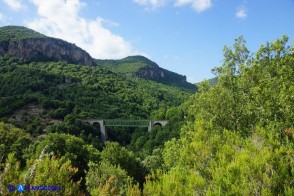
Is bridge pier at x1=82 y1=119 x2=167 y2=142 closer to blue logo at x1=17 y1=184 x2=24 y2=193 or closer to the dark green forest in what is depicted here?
the dark green forest

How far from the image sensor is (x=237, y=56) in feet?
93.4

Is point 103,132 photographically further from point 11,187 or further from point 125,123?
point 11,187

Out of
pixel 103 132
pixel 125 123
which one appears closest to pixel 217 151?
pixel 103 132

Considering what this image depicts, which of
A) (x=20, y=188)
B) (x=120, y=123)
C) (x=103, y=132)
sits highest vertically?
(x=20, y=188)

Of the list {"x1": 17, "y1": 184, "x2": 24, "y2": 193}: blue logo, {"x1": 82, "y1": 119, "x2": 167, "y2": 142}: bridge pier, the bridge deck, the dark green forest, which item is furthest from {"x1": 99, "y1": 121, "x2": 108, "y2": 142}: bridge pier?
{"x1": 17, "y1": 184, "x2": 24, "y2": 193}: blue logo

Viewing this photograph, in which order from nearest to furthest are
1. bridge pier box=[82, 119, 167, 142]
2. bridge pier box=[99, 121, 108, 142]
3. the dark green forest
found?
the dark green forest → bridge pier box=[99, 121, 108, 142] → bridge pier box=[82, 119, 167, 142]

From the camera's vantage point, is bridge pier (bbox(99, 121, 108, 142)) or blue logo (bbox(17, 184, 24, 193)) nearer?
blue logo (bbox(17, 184, 24, 193))

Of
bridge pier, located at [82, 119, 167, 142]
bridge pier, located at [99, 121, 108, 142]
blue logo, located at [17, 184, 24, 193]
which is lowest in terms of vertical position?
bridge pier, located at [99, 121, 108, 142]

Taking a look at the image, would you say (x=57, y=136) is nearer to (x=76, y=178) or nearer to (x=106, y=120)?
(x=76, y=178)

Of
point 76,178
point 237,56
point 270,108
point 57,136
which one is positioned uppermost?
point 237,56

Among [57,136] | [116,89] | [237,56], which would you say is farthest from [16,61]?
[237,56]

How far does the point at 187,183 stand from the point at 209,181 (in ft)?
5.07

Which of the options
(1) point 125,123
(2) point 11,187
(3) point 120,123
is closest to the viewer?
(2) point 11,187

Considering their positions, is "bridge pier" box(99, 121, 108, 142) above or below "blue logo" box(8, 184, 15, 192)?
below
